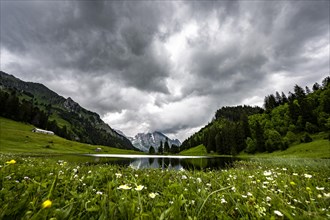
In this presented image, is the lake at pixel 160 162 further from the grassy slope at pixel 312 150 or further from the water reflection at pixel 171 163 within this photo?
the grassy slope at pixel 312 150

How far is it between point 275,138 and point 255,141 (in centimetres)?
1426

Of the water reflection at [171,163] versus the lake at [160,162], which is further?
the water reflection at [171,163]

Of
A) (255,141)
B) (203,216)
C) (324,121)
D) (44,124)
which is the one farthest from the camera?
(44,124)

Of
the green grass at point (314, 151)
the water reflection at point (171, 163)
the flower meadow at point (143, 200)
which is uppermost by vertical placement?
the green grass at point (314, 151)

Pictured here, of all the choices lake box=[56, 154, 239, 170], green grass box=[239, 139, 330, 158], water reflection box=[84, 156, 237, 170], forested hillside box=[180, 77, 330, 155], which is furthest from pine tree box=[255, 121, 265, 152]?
water reflection box=[84, 156, 237, 170]

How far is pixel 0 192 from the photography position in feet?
8.20

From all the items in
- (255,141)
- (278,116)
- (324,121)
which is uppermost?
(278,116)

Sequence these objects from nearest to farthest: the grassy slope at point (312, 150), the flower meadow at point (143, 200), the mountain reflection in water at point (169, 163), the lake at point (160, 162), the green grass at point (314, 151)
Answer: the flower meadow at point (143, 200) → the mountain reflection in water at point (169, 163) → the lake at point (160, 162) → the green grass at point (314, 151) → the grassy slope at point (312, 150)

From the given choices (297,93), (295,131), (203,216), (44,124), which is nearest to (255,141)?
(295,131)

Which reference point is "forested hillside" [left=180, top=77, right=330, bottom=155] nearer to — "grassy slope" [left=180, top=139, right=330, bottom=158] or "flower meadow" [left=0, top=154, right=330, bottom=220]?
"grassy slope" [left=180, top=139, right=330, bottom=158]

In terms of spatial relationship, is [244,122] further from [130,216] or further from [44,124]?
[44,124]

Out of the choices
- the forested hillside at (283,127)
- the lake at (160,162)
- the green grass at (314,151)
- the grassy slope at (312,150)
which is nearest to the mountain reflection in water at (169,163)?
the lake at (160,162)

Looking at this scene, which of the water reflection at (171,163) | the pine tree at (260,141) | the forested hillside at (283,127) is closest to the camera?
the water reflection at (171,163)

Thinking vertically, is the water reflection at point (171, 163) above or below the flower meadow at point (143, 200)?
below
